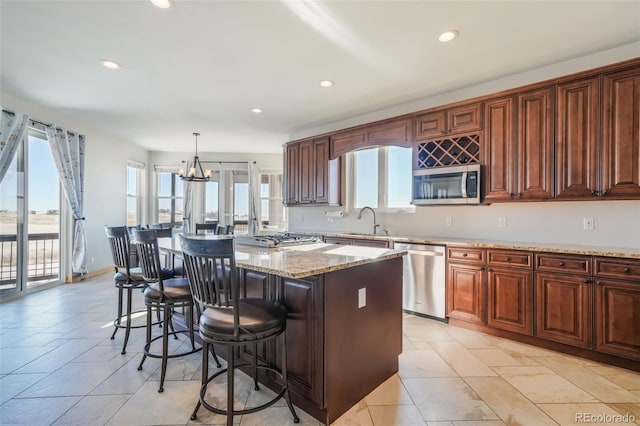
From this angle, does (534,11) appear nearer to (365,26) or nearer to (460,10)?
(460,10)

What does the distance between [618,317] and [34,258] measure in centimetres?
725

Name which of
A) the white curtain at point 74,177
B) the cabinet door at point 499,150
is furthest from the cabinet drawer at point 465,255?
the white curtain at point 74,177

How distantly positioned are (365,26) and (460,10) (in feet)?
2.31

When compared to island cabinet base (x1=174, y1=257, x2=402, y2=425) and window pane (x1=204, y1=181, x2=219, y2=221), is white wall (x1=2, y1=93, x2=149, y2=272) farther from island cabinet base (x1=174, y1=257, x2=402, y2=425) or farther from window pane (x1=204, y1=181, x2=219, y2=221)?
island cabinet base (x1=174, y1=257, x2=402, y2=425)

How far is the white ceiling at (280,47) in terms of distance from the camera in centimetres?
224

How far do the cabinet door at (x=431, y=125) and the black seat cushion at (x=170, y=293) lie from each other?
317 centimetres

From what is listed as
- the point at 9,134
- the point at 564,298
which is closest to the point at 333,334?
the point at 564,298

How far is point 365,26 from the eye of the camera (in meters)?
2.44

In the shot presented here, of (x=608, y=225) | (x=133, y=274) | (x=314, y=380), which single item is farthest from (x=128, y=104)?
(x=608, y=225)

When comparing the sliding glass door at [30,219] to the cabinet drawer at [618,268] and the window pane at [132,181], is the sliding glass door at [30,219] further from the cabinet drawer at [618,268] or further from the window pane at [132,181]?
the cabinet drawer at [618,268]

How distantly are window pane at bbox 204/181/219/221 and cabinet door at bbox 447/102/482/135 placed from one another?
596 centimetres

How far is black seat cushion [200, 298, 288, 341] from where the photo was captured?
1619 millimetres

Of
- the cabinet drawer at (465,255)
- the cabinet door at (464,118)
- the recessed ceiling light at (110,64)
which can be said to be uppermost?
the recessed ceiling light at (110,64)

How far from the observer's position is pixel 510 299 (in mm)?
2939
